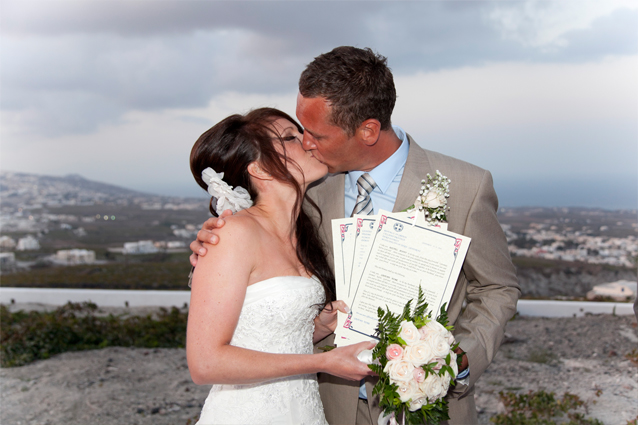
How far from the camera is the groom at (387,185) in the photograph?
82.4 inches

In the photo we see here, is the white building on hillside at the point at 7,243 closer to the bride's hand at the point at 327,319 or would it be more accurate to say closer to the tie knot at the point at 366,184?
the bride's hand at the point at 327,319

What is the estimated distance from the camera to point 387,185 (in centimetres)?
231

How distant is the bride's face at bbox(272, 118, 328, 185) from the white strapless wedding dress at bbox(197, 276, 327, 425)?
513 millimetres

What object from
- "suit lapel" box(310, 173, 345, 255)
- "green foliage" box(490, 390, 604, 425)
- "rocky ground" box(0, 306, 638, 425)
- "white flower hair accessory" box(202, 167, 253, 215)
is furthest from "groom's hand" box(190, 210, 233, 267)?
"green foliage" box(490, 390, 604, 425)

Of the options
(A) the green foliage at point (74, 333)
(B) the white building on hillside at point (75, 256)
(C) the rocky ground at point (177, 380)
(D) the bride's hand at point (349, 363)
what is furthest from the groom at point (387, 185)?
(B) the white building on hillside at point (75, 256)

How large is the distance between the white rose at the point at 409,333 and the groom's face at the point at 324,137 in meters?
0.91

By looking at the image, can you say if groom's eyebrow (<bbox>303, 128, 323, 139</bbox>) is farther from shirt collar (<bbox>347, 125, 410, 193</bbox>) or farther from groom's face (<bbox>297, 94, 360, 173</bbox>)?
shirt collar (<bbox>347, 125, 410, 193</bbox>)

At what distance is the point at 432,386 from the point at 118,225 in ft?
30.0

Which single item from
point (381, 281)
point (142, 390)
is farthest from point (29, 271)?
point (381, 281)

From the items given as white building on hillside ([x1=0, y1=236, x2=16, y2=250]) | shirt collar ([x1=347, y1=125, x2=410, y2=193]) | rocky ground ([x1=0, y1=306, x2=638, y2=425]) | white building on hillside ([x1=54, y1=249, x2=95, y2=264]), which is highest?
shirt collar ([x1=347, y1=125, x2=410, y2=193])

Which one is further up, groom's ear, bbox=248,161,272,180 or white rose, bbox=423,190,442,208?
groom's ear, bbox=248,161,272,180

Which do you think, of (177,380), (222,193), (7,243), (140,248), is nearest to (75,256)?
(140,248)

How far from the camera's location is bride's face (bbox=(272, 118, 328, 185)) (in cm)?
227

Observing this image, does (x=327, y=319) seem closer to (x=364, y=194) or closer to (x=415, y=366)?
(x=364, y=194)
